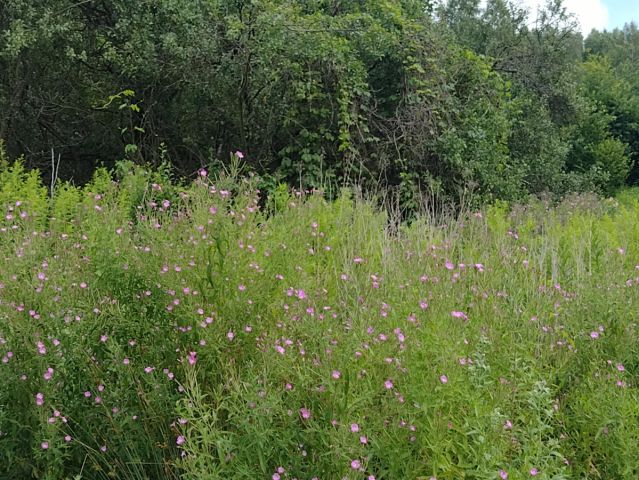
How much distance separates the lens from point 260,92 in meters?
8.15

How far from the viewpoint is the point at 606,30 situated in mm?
59875

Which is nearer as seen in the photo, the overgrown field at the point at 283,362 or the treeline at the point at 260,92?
the overgrown field at the point at 283,362

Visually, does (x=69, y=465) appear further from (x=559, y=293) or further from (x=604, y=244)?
(x=604, y=244)

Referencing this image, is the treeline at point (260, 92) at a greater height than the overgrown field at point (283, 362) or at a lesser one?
greater

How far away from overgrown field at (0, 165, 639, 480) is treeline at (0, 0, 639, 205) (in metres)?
4.58

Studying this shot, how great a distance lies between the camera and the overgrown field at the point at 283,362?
2.03 metres

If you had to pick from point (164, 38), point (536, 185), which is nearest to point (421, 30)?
point (164, 38)

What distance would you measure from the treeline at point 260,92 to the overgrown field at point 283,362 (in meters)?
4.58

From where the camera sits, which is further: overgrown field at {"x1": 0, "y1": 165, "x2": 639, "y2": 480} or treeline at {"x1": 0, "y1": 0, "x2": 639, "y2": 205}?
treeline at {"x1": 0, "y1": 0, "x2": 639, "y2": 205}

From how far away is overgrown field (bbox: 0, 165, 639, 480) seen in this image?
2.03 meters

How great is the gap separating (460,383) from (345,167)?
18.7ft

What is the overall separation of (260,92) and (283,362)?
6.41 metres

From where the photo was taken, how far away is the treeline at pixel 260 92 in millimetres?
7957

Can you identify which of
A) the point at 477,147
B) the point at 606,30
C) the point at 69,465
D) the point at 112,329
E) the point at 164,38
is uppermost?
the point at 606,30
